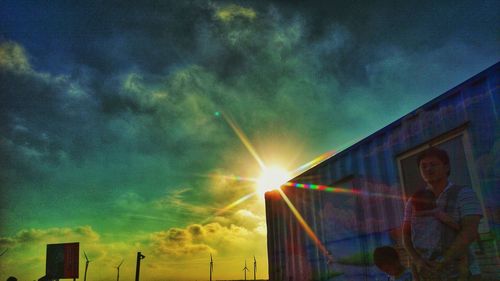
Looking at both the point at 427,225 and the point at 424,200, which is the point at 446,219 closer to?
the point at 427,225

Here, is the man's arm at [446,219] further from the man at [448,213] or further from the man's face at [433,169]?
the man's face at [433,169]

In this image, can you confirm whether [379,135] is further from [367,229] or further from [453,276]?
[453,276]

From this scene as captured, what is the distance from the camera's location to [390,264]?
18.8 ft

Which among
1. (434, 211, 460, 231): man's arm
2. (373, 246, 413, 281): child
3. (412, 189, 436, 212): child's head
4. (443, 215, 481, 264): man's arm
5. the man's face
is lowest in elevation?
(373, 246, 413, 281): child

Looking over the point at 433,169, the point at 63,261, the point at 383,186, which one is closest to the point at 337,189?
the point at 383,186

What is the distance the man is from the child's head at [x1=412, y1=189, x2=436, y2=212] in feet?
0.18

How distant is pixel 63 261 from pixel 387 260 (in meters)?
10.0

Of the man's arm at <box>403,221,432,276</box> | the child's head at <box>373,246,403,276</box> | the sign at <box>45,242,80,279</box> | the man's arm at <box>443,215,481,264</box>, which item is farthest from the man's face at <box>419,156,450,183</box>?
the sign at <box>45,242,80,279</box>

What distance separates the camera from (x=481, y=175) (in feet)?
14.8

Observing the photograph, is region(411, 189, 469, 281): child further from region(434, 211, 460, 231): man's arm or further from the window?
the window

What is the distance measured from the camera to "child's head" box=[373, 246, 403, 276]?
563 cm

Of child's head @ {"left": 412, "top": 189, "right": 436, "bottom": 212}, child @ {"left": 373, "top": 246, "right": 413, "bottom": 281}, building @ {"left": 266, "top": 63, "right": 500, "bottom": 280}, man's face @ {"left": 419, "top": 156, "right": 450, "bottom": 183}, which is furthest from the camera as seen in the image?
child @ {"left": 373, "top": 246, "right": 413, "bottom": 281}

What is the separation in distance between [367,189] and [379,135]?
3.05 ft

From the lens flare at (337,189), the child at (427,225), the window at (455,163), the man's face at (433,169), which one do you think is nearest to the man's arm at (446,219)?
the child at (427,225)
